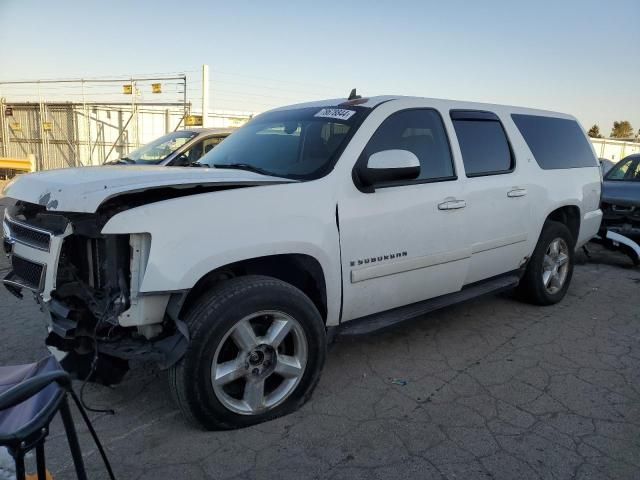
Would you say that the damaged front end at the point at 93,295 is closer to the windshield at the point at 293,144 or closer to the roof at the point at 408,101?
the windshield at the point at 293,144

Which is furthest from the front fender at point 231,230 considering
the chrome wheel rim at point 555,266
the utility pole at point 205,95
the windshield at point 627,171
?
the utility pole at point 205,95

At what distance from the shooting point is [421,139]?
3840 millimetres

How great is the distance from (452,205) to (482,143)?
0.85 meters

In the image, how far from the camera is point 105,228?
242 cm

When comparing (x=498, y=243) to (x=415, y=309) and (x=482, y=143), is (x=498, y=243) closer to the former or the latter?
(x=482, y=143)

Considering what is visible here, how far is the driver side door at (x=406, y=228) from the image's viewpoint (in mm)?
3285

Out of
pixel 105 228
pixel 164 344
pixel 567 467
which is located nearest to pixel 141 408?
pixel 164 344

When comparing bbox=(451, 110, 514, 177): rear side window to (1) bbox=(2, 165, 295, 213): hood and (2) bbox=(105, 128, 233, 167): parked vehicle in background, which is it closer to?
(1) bbox=(2, 165, 295, 213): hood

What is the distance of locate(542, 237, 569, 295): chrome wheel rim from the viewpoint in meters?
5.13

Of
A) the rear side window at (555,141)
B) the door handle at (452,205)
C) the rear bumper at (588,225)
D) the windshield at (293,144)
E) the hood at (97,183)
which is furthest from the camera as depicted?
the rear bumper at (588,225)

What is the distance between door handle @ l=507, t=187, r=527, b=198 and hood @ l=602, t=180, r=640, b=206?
12.4ft

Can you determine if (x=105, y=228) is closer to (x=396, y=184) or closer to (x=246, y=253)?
(x=246, y=253)

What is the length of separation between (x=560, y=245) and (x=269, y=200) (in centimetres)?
363

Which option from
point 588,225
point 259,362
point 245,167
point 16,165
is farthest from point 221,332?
point 16,165
